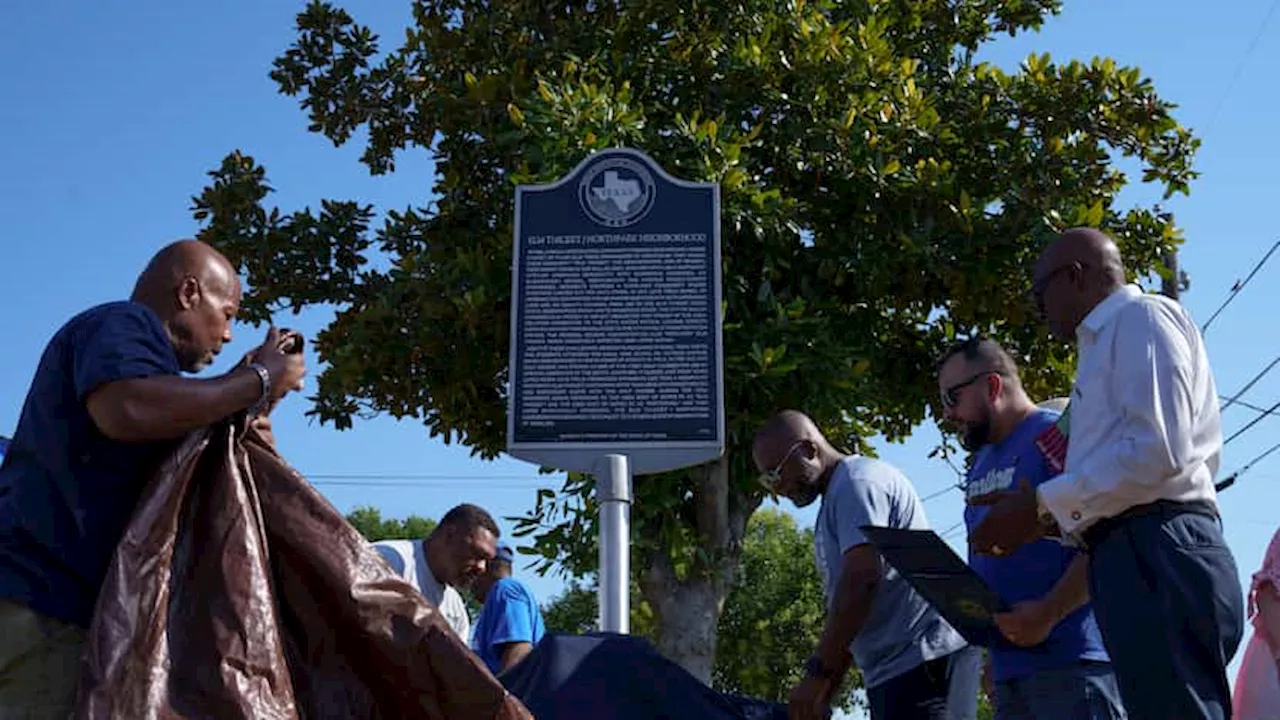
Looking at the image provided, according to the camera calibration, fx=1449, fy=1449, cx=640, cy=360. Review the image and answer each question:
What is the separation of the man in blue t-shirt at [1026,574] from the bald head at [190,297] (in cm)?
237

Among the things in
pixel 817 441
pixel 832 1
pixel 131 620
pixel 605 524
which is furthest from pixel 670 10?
pixel 131 620

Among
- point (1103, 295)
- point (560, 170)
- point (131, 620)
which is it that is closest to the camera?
point (131, 620)

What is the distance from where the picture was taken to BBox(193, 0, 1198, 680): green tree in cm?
975

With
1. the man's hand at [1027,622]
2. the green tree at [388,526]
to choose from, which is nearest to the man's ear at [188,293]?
the man's hand at [1027,622]

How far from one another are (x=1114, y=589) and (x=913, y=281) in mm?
6925

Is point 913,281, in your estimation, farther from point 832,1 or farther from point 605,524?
point 605,524

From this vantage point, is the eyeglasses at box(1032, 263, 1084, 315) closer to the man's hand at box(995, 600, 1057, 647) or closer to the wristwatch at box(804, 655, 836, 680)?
the man's hand at box(995, 600, 1057, 647)

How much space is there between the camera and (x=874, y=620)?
5215 mm

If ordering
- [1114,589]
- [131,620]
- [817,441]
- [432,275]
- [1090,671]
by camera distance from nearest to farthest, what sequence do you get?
[131,620]
[1114,589]
[1090,671]
[817,441]
[432,275]

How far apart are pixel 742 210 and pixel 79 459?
7.03 metres

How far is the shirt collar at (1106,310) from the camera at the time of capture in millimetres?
3688

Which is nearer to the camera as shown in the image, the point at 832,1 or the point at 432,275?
the point at 432,275

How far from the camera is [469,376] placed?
10.3 m

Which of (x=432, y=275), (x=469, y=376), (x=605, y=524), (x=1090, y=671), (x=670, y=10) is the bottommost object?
(x=1090, y=671)
